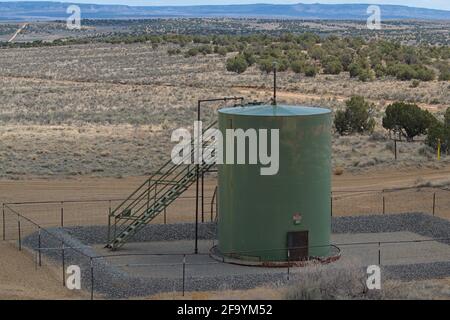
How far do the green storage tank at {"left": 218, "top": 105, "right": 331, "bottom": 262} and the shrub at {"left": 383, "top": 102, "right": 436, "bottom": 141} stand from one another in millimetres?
24501

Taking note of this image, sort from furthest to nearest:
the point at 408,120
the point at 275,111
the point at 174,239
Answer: the point at 408,120 → the point at 174,239 → the point at 275,111

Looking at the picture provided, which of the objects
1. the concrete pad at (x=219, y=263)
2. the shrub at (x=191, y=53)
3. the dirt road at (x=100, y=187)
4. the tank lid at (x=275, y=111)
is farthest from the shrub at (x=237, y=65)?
the tank lid at (x=275, y=111)

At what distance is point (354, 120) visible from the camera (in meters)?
51.2

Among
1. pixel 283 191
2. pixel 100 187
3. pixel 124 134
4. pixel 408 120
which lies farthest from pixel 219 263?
pixel 124 134

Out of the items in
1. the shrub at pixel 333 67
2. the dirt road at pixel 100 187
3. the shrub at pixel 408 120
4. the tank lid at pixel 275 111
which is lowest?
the dirt road at pixel 100 187

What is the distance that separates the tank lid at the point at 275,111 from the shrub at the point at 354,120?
26.6 m

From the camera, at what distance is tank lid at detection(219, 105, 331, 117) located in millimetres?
23719

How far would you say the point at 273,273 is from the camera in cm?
2264

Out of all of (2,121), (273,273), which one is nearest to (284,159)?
(273,273)

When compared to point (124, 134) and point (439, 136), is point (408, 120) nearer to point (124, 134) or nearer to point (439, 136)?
point (439, 136)

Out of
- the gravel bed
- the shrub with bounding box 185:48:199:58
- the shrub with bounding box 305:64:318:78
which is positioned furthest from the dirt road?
the shrub with bounding box 185:48:199:58

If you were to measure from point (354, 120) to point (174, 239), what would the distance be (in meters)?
25.0

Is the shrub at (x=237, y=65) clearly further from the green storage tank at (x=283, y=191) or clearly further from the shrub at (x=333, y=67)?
the green storage tank at (x=283, y=191)

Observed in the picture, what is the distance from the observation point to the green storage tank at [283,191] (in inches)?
926
